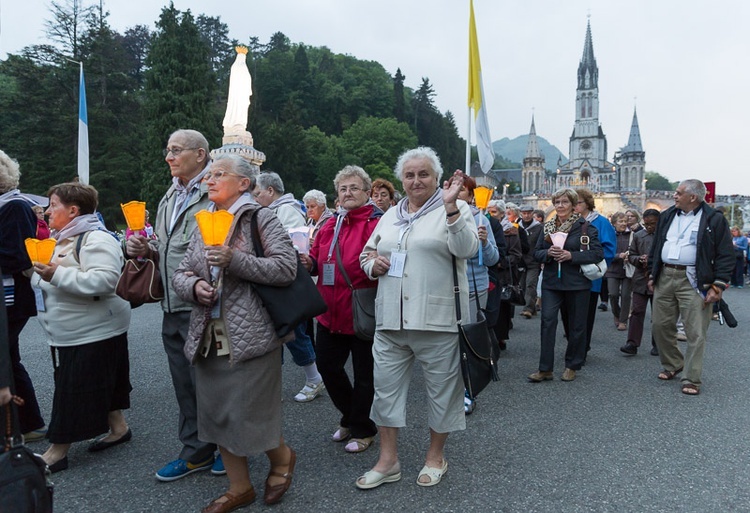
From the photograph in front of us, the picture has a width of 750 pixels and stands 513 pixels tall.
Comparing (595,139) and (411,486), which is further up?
(595,139)

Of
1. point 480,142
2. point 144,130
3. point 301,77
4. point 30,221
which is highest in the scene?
point 301,77

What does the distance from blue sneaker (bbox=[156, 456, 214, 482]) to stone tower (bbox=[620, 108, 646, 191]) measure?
133 m

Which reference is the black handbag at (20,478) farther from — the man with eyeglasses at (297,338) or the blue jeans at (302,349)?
the blue jeans at (302,349)

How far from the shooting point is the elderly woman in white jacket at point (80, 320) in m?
3.59

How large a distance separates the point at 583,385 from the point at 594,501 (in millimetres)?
2639

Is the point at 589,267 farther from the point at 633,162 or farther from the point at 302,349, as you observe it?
the point at 633,162

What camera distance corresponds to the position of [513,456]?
3830mm

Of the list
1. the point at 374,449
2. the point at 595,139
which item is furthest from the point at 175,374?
the point at 595,139

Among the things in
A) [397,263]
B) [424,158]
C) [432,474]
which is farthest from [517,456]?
[424,158]

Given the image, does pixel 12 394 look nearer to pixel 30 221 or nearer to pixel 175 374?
pixel 175 374

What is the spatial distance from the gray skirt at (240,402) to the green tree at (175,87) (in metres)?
32.8

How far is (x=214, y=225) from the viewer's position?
105 inches

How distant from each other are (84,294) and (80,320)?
258mm

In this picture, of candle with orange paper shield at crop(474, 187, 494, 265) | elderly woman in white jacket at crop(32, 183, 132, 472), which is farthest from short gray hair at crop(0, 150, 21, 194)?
candle with orange paper shield at crop(474, 187, 494, 265)
